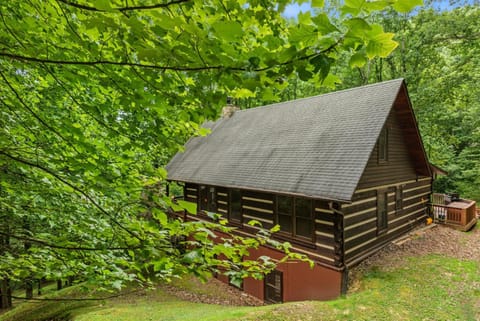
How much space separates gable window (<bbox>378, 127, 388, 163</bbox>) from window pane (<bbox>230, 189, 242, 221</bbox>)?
19.0 feet

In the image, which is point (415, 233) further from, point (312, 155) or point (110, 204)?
point (110, 204)

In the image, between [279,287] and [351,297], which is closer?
[351,297]

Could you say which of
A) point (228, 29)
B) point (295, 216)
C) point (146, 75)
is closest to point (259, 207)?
point (295, 216)

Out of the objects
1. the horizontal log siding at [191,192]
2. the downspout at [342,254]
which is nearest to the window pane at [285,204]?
the downspout at [342,254]

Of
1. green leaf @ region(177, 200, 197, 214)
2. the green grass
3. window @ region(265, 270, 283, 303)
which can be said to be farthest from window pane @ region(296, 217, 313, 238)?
green leaf @ region(177, 200, 197, 214)

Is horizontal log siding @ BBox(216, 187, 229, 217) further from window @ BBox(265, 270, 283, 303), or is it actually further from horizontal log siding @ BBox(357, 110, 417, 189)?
horizontal log siding @ BBox(357, 110, 417, 189)

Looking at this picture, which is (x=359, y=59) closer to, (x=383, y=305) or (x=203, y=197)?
(x=383, y=305)

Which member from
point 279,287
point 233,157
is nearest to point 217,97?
point 279,287

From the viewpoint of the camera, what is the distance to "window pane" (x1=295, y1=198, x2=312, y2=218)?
29.8ft

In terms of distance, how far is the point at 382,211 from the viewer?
34.0 feet

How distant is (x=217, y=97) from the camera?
5.85ft

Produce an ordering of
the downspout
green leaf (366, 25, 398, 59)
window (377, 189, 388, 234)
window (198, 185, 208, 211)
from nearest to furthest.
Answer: green leaf (366, 25, 398, 59)
the downspout
window (377, 189, 388, 234)
window (198, 185, 208, 211)

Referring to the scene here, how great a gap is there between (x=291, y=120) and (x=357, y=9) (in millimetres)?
12247

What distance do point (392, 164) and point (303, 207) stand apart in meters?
4.41
